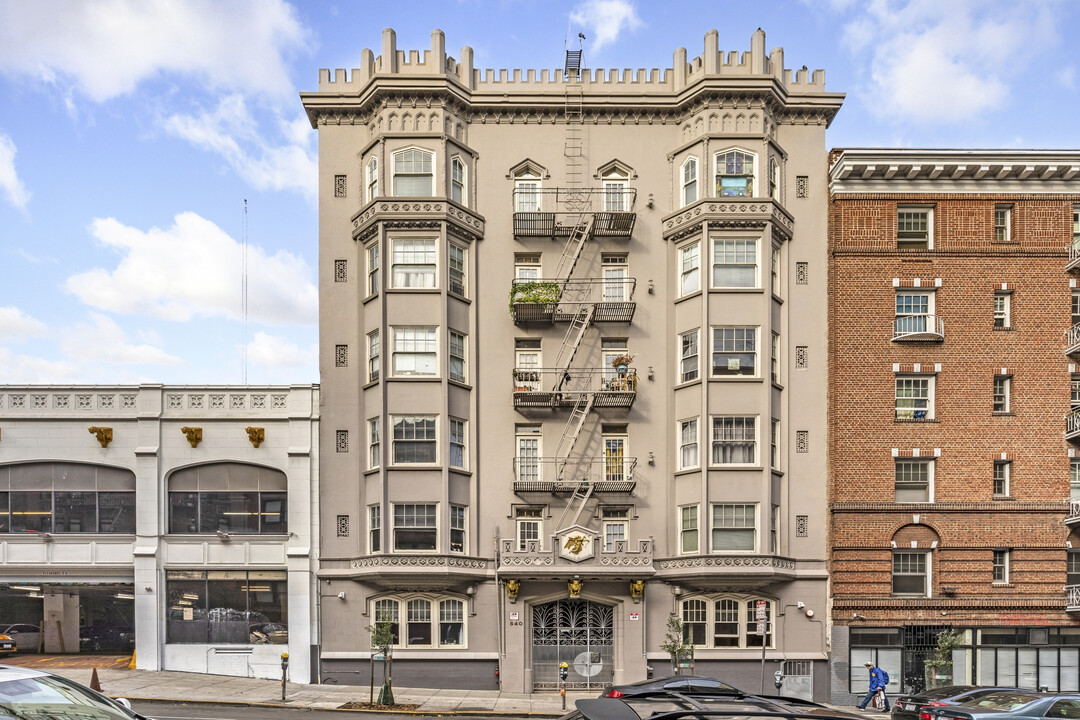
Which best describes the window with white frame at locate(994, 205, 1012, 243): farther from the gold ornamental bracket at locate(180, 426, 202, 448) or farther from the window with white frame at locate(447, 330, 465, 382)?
the gold ornamental bracket at locate(180, 426, 202, 448)

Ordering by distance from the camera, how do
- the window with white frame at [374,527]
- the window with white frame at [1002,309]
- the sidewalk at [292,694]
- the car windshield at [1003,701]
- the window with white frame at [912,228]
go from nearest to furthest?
the car windshield at [1003,701]
the sidewalk at [292,694]
the window with white frame at [374,527]
the window with white frame at [1002,309]
the window with white frame at [912,228]

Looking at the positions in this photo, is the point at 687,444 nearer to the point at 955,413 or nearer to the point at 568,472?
the point at 568,472

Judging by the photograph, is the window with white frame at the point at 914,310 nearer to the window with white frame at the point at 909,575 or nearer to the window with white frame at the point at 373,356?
the window with white frame at the point at 909,575

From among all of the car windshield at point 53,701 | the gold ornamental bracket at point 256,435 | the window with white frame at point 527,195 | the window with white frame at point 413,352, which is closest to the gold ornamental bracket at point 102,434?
the gold ornamental bracket at point 256,435

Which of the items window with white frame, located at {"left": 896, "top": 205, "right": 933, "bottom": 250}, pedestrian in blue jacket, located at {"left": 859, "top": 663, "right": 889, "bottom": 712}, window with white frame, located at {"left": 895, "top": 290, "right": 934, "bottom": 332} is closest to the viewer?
pedestrian in blue jacket, located at {"left": 859, "top": 663, "right": 889, "bottom": 712}

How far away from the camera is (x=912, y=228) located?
105 ft

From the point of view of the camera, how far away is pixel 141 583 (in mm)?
30828

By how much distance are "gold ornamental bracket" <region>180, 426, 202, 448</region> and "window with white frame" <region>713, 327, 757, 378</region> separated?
1807cm

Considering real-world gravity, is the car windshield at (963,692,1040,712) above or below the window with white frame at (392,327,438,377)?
below

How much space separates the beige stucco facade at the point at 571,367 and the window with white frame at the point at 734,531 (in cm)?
7

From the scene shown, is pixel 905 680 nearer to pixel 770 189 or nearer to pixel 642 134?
pixel 770 189

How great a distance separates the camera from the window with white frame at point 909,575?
30.8 m

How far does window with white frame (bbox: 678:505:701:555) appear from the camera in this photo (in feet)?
99.6

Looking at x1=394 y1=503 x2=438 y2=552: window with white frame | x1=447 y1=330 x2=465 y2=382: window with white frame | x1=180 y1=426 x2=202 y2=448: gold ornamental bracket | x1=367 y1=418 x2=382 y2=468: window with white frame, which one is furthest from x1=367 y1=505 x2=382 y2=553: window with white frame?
x1=180 y1=426 x2=202 y2=448: gold ornamental bracket
